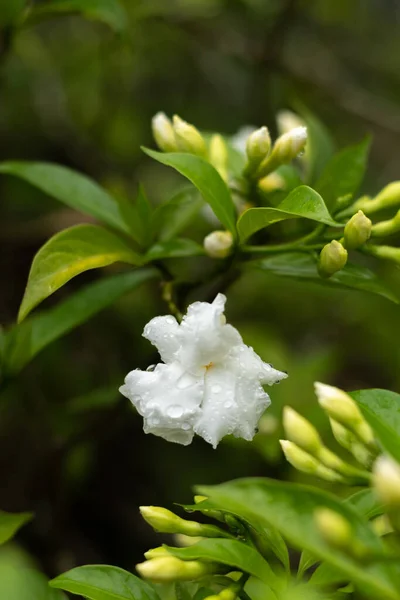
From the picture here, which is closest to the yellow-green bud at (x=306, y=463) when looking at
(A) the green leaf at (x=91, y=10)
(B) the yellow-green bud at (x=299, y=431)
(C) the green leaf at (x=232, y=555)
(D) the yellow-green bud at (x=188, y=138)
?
(B) the yellow-green bud at (x=299, y=431)

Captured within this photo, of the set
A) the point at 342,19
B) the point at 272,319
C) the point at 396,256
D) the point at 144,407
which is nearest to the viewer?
the point at 144,407

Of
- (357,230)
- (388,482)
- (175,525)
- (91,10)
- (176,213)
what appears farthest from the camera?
(91,10)

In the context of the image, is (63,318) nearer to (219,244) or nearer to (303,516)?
A: (219,244)

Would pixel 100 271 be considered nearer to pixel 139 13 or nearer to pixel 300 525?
pixel 139 13

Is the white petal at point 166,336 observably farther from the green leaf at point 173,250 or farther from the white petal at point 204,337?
the green leaf at point 173,250

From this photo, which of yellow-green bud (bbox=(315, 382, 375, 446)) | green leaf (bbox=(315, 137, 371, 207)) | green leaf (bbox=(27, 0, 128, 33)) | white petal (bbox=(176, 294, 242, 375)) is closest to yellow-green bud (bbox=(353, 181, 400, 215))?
green leaf (bbox=(315, 137, 371, 207))

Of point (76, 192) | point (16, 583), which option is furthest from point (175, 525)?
point (76, 192)

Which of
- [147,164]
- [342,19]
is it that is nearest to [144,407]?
[147,164]
